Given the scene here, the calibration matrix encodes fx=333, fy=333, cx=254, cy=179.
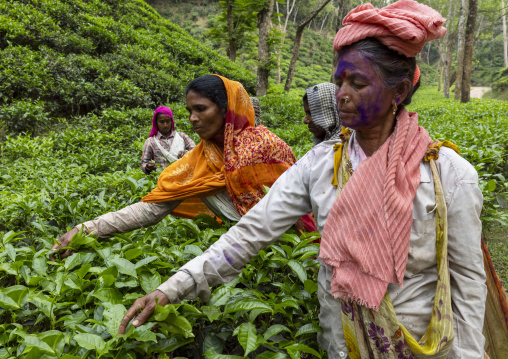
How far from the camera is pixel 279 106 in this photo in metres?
9.90

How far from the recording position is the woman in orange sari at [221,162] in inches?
80.9

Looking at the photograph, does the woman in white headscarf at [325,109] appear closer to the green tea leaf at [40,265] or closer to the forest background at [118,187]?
the forest background at [118,187]

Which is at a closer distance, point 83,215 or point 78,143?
point 83,215

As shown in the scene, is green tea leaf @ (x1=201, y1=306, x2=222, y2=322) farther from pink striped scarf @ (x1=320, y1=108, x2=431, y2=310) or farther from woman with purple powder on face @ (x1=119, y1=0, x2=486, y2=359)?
pink striped scarf @ (x1=320, y1=108, x2=431, y2=310)

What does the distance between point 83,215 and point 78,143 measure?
13.8ft

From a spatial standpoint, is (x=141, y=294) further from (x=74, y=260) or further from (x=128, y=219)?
(x=128, y=219)

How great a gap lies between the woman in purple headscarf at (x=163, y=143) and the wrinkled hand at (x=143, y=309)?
11.8 ft

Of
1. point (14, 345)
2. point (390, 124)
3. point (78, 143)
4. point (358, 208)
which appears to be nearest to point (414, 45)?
Result: point (390, 124)

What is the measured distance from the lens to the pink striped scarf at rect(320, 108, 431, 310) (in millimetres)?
1029

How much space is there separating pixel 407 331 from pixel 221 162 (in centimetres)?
145

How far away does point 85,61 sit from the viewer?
829 cm

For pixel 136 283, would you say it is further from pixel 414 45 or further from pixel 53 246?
pixel 414 45

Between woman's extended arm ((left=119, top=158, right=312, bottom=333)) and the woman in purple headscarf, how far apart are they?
11.2 feet

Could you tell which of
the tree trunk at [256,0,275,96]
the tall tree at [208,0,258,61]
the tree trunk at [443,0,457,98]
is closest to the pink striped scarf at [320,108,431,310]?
the tree trunk at [256,0,275,96]
